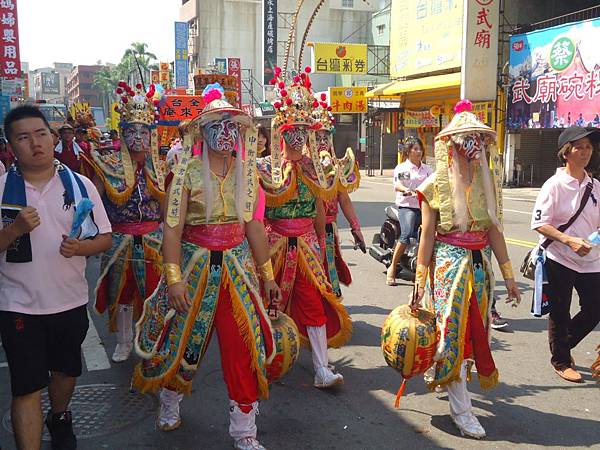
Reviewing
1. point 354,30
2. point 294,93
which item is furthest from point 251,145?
point 354,30

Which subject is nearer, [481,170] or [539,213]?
[481,170]

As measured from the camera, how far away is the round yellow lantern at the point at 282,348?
3986mm

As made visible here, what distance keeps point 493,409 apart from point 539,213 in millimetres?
1623

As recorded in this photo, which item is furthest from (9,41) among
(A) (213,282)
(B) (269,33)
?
(B) (269,33)

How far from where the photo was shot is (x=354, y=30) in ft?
160

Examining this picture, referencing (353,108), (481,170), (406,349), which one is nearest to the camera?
(406,349)

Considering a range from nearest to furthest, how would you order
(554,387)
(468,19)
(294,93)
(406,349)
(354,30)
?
(406,349) → (554,387) → (294,93) → (468,19) → (354,30)

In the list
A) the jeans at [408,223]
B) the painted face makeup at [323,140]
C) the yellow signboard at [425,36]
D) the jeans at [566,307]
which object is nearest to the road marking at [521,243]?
the jeans at [408,223]

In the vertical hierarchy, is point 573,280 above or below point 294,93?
below

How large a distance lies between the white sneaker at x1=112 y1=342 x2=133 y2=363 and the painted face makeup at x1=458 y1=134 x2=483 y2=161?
3.33 m

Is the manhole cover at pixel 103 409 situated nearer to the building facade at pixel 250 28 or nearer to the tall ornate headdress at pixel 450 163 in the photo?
the tall ornate headdress at pixel 450 163

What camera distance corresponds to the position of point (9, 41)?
19.0 m

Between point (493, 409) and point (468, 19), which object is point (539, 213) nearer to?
point (493, 409)

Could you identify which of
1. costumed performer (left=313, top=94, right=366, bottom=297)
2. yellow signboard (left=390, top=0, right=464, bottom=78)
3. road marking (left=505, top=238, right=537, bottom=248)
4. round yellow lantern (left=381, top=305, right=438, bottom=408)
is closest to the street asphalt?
round yellow lantern (left=381, top=305, right=438, bottom=408)
